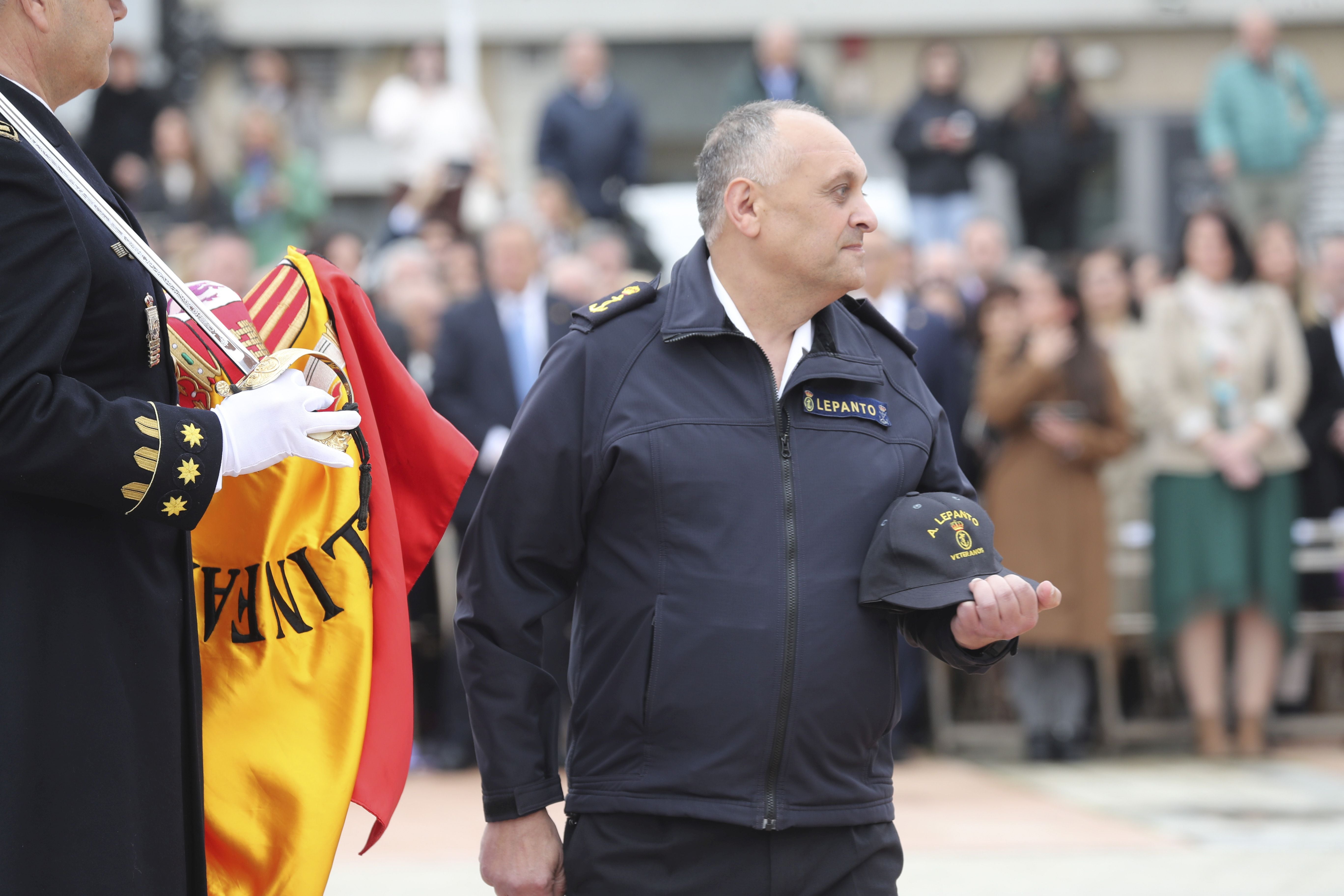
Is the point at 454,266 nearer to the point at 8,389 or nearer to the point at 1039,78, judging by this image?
the point at 1039,78

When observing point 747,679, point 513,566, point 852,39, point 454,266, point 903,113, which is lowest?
point 747,679

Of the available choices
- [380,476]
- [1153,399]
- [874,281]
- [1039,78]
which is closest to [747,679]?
[380,476]

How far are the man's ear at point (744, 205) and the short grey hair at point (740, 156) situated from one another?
0.05ft

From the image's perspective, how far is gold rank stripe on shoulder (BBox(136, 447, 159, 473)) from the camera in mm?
2482

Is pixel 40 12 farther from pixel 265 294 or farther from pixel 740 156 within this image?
pixel 740 156

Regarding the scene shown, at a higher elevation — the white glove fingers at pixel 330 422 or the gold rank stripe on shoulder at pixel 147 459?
the white glove fingers at pixel 330 422

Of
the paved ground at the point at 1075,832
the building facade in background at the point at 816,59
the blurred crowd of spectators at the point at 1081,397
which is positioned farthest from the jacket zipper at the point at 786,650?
the building facade in background at the point at 816,59

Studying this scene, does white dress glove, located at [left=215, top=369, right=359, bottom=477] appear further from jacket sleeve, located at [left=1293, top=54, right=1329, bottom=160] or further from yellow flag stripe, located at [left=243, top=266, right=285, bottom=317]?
jacket sleeve, located at [left=1293, top=54, right=1329, bottom=160]

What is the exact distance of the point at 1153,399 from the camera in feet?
27.3

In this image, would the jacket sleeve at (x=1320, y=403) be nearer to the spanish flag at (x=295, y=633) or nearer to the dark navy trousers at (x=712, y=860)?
the dark navy trousers at (x=712, y=860)

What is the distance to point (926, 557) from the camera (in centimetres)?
292

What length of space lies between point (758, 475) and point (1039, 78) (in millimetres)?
9458

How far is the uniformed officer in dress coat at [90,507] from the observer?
7.99 feet

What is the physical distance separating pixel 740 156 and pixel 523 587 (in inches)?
36.8
